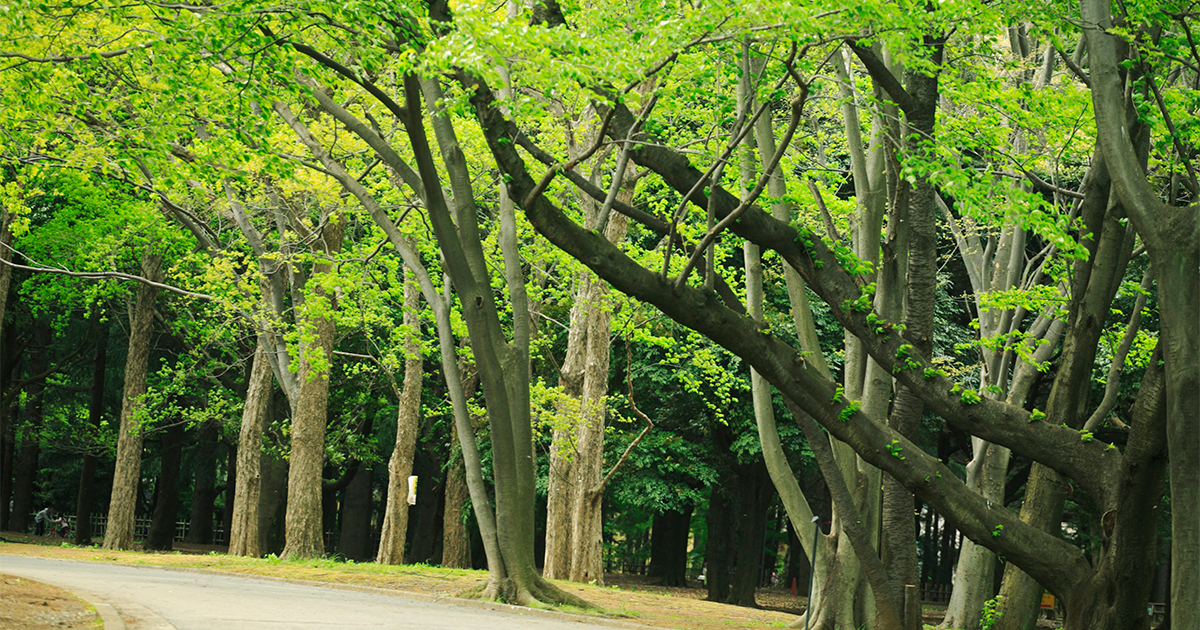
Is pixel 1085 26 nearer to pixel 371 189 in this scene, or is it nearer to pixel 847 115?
pixel 847 115

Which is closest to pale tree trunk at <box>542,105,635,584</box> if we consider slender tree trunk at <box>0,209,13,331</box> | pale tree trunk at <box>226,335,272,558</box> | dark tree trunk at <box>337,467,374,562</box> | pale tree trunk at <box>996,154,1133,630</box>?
pale tree trunk at <box>226,335,272,558</box>

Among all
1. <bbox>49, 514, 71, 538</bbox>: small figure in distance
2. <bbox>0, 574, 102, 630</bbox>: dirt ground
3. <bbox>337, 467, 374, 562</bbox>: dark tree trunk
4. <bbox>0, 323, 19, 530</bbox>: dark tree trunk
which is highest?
<bbox>0, 323, 19, 530</bbox>: dark tree trunk

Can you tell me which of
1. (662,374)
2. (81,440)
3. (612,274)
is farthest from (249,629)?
(81,440)

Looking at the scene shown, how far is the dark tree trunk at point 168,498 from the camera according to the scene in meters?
31.2

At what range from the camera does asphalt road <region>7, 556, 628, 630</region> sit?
28.5 ft

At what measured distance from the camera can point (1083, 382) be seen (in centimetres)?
1009

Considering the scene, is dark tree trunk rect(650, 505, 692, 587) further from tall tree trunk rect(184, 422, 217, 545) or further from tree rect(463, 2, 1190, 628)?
tree rect(463, 2, 1190, 628)

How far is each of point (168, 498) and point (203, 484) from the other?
2.75 meters

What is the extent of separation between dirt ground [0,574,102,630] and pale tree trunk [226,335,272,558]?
39.5 ft

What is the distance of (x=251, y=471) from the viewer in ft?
73.5

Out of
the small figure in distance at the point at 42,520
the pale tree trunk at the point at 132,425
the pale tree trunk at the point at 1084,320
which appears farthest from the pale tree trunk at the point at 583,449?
the small figure in distance at the point at 42,520

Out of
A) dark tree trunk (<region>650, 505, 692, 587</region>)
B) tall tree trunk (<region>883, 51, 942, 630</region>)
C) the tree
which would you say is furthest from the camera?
dark tree trunk (<region>650, 505, 692, 587</region>)

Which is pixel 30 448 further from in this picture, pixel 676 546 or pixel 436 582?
pixel 436 582

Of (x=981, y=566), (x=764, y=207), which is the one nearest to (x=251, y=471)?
(x=764, y=207)
